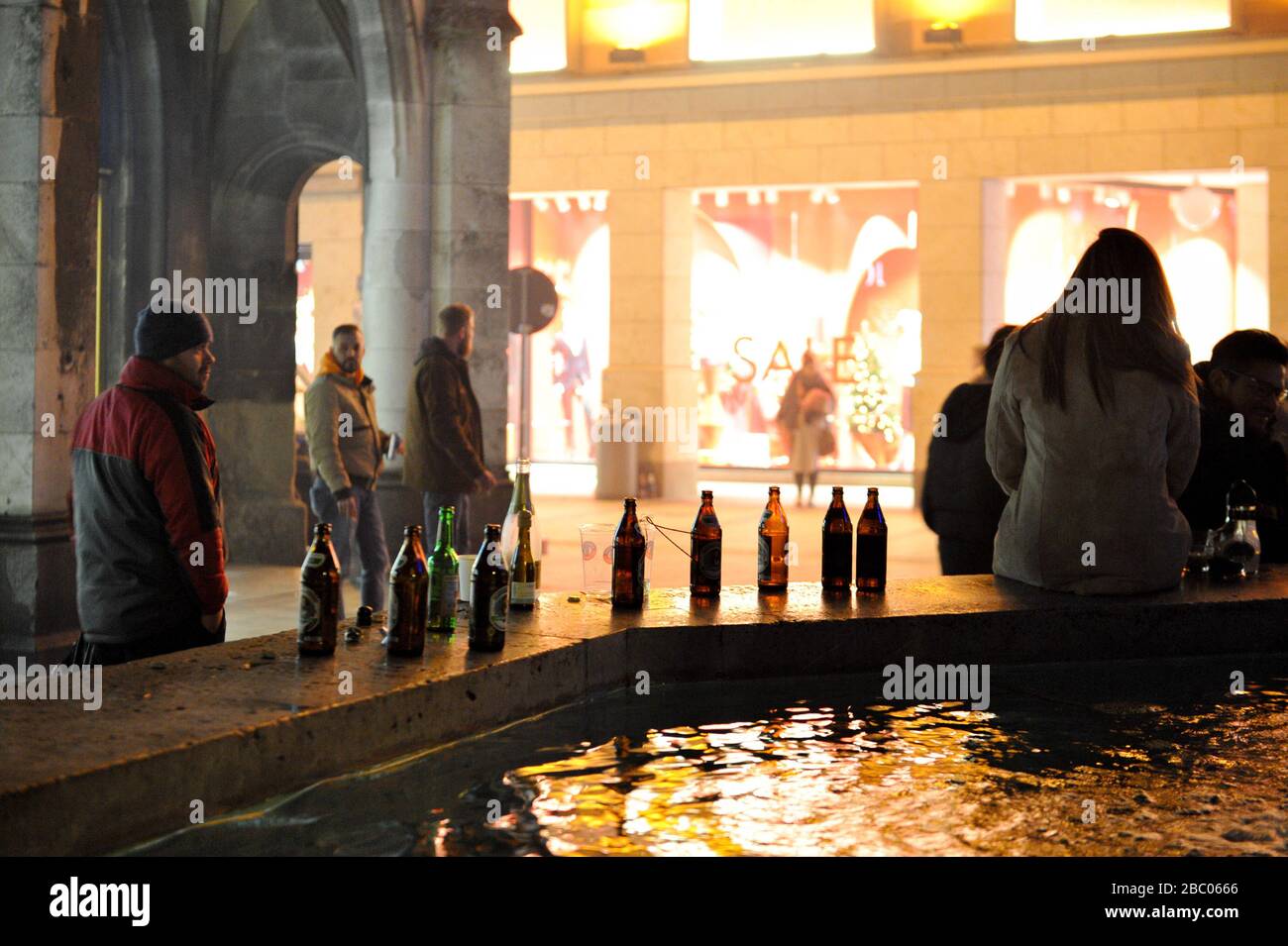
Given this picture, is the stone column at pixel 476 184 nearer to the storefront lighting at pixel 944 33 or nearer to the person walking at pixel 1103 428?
the person walking at pixel 1103 428

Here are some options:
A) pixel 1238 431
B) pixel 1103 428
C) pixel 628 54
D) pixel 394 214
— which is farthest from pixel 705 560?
pixel 628 54

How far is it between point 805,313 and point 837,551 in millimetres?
21183

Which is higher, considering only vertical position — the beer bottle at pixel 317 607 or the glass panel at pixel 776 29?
the glass panel at pixel 776 29

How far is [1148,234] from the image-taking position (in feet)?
83.9

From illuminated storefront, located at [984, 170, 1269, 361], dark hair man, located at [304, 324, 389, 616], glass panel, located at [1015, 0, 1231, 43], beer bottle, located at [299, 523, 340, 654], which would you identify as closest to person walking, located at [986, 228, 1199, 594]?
beer bottle, located at [299, 523, 340, 654]

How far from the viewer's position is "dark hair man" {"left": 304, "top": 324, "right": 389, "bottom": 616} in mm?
10680

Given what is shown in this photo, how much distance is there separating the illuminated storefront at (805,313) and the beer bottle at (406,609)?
21.4 m

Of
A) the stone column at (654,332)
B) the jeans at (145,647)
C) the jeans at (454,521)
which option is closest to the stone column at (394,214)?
the jeans at (454,521)

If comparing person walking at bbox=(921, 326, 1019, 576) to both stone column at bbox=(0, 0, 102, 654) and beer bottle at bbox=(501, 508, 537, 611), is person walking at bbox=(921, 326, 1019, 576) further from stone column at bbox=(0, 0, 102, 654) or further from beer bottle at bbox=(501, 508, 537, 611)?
stone column at bbox=(0, 0, 102, 654)

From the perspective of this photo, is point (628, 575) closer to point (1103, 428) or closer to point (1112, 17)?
point (1103, 428)

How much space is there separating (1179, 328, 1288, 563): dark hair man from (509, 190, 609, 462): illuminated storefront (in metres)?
20.8

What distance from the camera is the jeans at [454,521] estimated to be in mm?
11602
